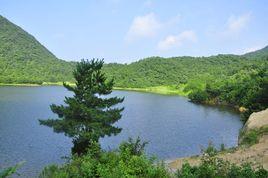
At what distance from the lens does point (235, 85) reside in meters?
120

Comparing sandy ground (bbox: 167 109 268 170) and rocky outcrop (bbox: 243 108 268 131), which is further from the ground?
rocky outcrop (bbox: 243 108 268 131)

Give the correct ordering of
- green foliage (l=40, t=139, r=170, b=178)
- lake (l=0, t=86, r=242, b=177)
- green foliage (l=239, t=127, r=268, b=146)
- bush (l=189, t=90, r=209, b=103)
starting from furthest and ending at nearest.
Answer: bush (l=189, t=90, r=209, b=103), lake (l=0, t=86, r=242, b=177), green foliage (l=239, t=127, r=268, b=146), green foliage (l=40, t=139, r=170, b=178)

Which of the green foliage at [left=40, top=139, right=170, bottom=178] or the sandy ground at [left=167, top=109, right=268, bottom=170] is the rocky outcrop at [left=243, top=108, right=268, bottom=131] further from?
the green foliage at [left=40, top=139, right=170, bottom=178]

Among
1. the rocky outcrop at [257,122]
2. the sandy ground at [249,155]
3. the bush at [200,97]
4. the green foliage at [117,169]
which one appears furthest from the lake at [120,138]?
the bush at [200,97]

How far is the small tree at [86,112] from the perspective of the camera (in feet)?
114

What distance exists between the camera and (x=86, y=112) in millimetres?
34938

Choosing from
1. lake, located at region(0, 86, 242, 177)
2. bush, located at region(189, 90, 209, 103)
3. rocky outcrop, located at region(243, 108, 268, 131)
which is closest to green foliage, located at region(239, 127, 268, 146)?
rocky outcrop, located at region(243, 108, 268, 131)

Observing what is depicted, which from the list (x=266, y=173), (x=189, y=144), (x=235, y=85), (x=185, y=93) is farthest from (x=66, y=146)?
(x=185, y=93)

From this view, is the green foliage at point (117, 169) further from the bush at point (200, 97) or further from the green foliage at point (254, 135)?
the bush at point (200, 97)

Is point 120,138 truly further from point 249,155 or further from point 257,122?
point 249,155

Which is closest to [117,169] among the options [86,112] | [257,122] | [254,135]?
[86,112]

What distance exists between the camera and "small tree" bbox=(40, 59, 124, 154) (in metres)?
34.7

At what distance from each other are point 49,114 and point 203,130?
31769 millimetres

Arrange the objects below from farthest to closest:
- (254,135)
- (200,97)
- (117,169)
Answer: (200,97) → (254,135) → (117,169)
